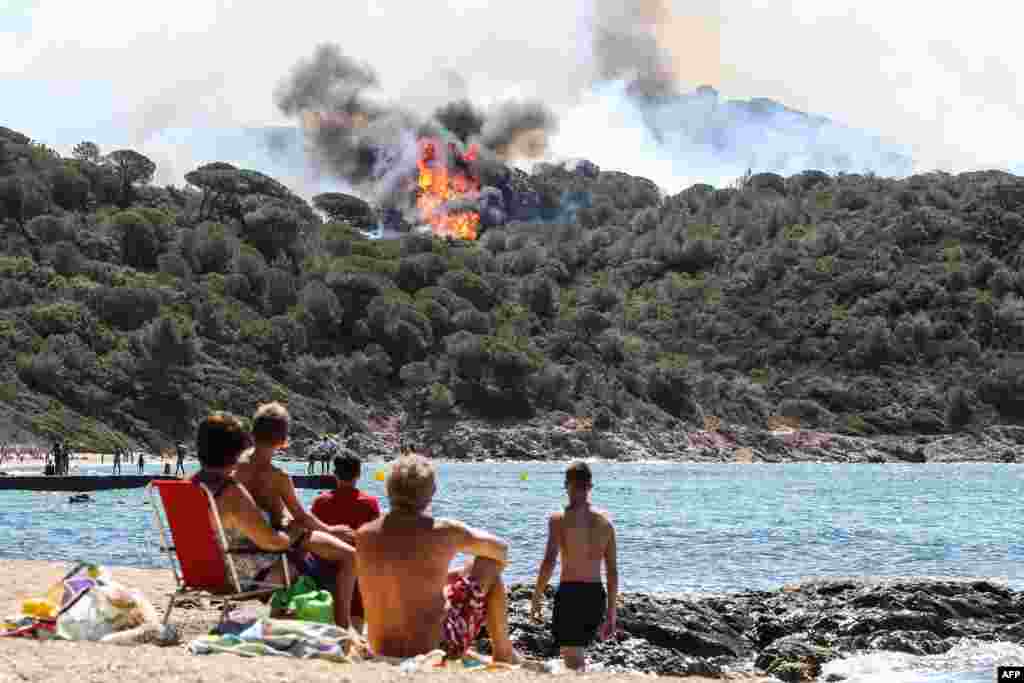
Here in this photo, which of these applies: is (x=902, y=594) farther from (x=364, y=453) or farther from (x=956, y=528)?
(x=364, y=453)

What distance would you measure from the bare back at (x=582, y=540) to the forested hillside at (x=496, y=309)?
70484 millimetres

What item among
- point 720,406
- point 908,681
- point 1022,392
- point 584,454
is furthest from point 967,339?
point 908,681

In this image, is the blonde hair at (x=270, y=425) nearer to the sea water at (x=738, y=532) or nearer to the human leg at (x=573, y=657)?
the human leg at (x=573, y=657)

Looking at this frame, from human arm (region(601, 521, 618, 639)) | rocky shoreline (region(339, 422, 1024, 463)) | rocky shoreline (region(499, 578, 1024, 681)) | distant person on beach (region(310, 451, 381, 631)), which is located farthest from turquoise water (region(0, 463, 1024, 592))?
rocky shoreline (region(339, 422, 1024, 463))

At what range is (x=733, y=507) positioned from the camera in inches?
2064

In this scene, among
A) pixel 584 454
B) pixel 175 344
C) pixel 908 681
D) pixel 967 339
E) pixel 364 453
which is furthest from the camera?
pixel 967 339

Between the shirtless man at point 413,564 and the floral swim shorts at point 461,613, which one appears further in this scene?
the floral swim shorts at point 461,613

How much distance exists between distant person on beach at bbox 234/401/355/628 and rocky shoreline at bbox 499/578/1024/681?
211 inches

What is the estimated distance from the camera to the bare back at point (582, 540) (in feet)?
31.6

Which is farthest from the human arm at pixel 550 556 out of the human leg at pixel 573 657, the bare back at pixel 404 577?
the bare back at pixel 404 577

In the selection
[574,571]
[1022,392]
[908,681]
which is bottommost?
[908,681]

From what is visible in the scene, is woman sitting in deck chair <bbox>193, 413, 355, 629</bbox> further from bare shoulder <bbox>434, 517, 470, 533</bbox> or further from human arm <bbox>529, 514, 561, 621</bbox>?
human arm <bbox>529, 514, 561, 621</bbox>

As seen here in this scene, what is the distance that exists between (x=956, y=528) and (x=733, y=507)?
11.8m

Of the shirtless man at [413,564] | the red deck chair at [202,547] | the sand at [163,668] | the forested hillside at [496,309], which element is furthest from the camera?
the forested hillside at [496,309]
